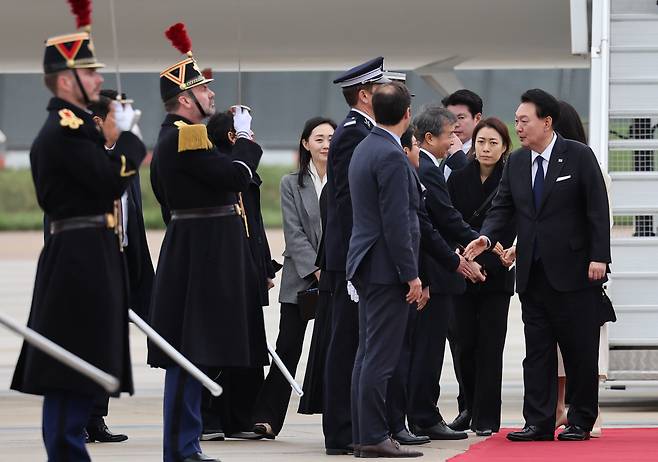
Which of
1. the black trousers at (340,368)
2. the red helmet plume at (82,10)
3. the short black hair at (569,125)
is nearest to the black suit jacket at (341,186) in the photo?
the black trousers at (340,368)

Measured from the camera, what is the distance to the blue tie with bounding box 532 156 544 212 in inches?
282

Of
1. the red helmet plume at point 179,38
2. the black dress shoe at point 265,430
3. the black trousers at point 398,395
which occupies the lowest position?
the black dress shoe at point 265,430

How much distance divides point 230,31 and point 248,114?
5.43 m

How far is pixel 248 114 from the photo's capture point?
6418 millimetres

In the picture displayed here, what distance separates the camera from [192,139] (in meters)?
5.98

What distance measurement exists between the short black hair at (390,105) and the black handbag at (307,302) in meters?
1.43

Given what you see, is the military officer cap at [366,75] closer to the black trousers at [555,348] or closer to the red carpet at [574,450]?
the black trousers at [555,348]

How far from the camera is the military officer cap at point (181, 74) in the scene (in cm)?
609

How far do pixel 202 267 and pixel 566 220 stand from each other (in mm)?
1910

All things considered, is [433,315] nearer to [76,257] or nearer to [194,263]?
[194,263]

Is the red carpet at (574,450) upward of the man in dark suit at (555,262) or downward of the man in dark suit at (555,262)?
downward

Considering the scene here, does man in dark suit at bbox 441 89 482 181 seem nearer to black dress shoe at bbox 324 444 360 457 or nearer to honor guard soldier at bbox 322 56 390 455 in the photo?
honor guard soldier at bbox 322 56 390 455

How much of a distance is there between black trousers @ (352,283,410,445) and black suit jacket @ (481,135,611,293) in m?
0.96

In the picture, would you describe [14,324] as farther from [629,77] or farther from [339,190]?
[629,77]
